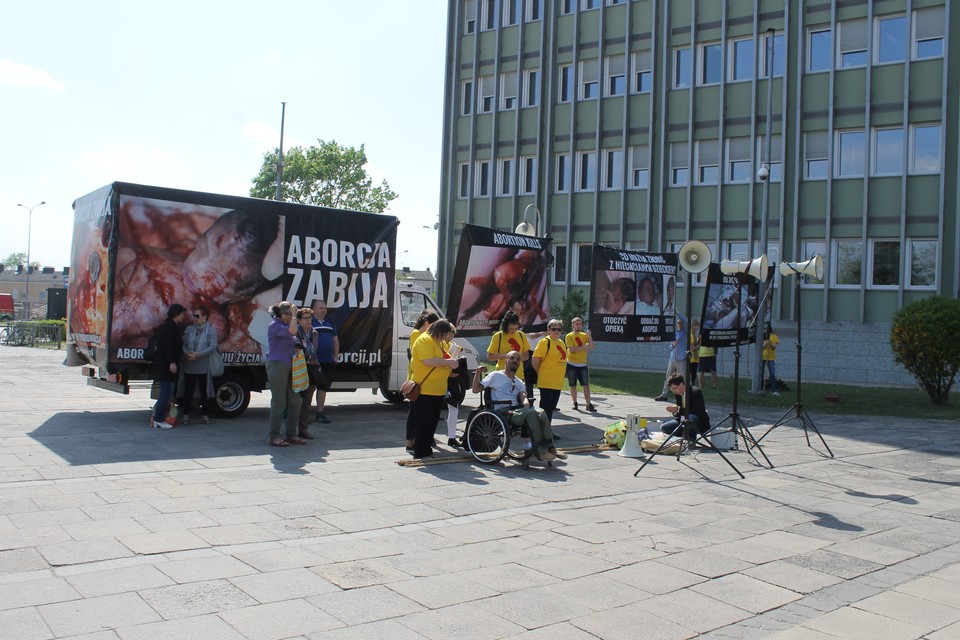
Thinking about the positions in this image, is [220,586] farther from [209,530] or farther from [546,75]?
[546,75]

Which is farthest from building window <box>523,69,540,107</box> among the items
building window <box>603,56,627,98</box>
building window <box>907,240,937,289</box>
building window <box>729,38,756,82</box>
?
building window <box>907,240,937,289</box>

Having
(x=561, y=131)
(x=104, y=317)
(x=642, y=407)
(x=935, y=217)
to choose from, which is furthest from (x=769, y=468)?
(x=561, y=131)

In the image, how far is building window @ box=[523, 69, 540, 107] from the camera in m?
33.9

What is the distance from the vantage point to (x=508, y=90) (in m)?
34.7

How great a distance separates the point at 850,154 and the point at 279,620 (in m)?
26.3

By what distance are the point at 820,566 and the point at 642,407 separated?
11.1 m

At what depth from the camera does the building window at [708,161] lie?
2958cm

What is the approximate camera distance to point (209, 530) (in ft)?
22.2

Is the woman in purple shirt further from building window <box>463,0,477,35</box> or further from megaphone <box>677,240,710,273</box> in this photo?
building window <box>463,0,477,35</box>

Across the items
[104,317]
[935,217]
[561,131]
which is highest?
[561,131]

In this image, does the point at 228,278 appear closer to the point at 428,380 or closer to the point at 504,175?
the point at 428,380

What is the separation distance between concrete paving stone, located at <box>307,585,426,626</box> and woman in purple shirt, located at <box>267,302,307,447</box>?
5.92m

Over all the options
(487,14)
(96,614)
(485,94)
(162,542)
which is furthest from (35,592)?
(487,14)

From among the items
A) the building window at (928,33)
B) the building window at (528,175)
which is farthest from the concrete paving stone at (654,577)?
the building window at (528,175)
